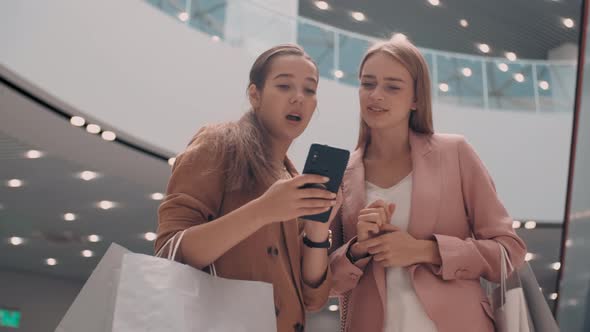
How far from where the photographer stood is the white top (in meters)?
1.92

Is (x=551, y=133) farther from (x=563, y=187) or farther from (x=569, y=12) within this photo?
(x=569, y=12)

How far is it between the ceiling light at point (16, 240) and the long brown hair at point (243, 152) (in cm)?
1151

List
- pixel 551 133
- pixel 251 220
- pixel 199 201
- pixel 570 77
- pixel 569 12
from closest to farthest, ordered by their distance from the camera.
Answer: pixel 251 220, pixel 199 201, pixel 570 77, pixel 551 133, pixel 569 12

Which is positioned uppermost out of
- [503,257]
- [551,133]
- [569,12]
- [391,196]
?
[569,12]

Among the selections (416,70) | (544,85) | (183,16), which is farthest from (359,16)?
(416,70)

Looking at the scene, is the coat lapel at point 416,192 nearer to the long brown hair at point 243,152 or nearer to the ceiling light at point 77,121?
the long brown hair at point 243,152

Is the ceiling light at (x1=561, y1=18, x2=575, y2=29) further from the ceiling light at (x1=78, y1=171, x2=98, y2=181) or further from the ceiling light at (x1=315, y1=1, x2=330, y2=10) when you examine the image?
the ceiling light at (x1=78, y1=171, x2=98, y2=181)

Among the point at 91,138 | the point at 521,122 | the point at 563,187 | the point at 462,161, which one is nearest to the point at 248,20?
the point at 91,138

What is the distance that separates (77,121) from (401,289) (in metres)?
6.48

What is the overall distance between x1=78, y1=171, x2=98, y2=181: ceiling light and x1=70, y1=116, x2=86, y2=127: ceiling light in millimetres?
1804

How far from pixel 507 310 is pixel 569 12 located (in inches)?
585

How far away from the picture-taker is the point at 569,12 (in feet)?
50.4

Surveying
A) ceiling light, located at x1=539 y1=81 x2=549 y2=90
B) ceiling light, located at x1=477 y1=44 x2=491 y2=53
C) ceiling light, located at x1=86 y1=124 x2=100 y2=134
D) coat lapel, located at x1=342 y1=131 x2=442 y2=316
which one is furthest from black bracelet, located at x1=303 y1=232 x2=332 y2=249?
ceiling light, located at x1=477 y1=44 x2=491 y2=53

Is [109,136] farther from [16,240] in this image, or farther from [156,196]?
[16,240]
